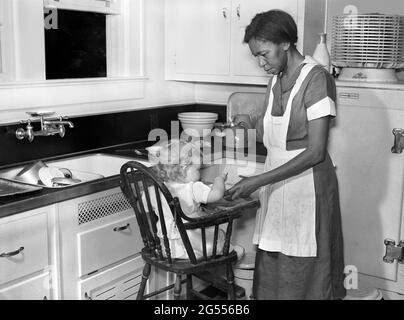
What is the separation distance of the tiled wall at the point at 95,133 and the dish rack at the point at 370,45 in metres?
1.10

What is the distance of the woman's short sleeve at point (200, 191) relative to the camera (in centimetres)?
251

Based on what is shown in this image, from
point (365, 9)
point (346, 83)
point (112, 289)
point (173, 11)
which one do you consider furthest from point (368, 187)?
point (173, 11)

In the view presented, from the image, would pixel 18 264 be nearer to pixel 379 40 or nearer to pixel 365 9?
pixel 379 40

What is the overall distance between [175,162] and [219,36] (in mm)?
1276

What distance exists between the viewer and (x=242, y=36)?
3465mm

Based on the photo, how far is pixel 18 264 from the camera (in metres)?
2.30

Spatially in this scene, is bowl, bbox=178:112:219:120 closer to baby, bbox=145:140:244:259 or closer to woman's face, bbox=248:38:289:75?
baby, bbox=145:140:244:259

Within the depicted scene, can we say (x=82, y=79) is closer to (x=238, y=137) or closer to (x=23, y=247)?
(x=238, y=137)

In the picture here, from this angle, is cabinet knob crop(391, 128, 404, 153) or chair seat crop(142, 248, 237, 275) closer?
chair seat crop(142, 248, 237, 275)

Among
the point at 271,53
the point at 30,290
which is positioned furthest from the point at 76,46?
the point at 30,290

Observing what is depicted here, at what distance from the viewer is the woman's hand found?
2.38 metres

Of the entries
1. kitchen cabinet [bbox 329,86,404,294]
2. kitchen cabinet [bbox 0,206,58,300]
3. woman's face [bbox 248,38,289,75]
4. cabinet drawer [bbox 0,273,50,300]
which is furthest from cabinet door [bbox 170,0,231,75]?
cabinet drawer [bbox 0,273,50,300]

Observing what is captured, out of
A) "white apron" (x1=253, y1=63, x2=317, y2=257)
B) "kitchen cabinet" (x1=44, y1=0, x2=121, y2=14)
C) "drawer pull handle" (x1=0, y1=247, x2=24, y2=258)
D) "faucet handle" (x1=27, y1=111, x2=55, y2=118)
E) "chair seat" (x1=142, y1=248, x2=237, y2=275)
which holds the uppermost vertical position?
"kitchen cabinet" (x1=44, y1=0, x2=121, y2=14)

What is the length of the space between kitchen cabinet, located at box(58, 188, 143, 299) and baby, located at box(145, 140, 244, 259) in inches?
9.7
